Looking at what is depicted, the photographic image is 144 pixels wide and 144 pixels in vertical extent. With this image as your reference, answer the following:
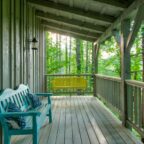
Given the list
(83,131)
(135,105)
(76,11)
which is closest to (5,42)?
(83,131)

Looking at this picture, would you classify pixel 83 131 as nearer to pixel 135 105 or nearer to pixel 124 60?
pixel 135 105

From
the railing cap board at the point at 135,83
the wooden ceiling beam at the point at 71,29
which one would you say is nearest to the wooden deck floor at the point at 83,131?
the railing cap board at the point at 135,83

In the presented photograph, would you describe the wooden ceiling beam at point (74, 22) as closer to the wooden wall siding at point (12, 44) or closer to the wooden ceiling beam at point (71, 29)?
the wooden ceiling beam at point (71, 29)

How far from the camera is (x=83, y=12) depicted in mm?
6398

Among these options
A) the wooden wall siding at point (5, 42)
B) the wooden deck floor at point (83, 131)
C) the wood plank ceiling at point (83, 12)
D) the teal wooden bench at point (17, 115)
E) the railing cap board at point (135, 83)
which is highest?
the wood plank ceiling at point (83, 12)

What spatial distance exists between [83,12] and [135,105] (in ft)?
10.1

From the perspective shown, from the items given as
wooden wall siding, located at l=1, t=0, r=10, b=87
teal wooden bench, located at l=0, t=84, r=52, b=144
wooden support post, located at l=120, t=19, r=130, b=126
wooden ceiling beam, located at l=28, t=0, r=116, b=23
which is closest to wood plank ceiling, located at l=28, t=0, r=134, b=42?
wooden ceiling beam, located at l=28, t=0, r=116, b=23

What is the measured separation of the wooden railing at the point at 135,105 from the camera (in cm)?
398

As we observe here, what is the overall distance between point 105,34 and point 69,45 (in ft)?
27.4

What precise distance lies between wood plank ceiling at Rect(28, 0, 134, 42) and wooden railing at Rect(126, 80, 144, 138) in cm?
157

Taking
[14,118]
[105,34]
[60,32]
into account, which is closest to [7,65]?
[14,118]

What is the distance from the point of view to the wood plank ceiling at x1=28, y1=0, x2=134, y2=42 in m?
5.11

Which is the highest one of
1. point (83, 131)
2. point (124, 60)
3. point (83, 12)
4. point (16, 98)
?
point (83, 12)

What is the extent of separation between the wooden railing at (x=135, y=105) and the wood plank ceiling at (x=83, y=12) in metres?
1.57
